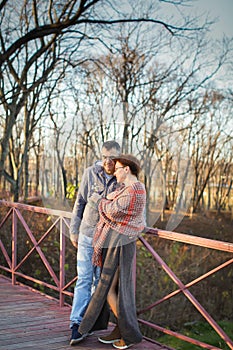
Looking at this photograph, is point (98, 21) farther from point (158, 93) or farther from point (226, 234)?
point (226, 234)

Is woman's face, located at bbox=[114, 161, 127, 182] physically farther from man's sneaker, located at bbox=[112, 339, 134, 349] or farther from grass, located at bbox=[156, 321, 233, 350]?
grass, located at bbox=[156, 321, 233, 350]

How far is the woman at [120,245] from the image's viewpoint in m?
2.82

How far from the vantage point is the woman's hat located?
2.87 meters

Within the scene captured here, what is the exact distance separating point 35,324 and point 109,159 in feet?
4.89

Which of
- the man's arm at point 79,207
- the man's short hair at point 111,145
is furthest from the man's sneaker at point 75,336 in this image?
the man's short hair at point 111,145

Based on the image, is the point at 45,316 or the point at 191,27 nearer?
the point at 45,316

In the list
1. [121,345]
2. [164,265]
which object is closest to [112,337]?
[121,345]

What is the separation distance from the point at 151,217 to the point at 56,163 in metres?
2.52

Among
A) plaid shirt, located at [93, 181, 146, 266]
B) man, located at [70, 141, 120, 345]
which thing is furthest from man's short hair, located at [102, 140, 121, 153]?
plaid shirt, located at [93, 181, 146, 266]

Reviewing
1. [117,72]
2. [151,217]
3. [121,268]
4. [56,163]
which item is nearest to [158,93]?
[117,72]

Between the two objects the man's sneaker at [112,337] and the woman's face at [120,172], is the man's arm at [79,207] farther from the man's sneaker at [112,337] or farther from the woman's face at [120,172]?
the man's sneaker at [112,337]

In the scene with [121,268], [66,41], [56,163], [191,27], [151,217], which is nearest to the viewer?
[121,268]

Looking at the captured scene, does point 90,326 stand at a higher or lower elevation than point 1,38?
lower

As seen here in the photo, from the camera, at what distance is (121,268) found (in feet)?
9.44
